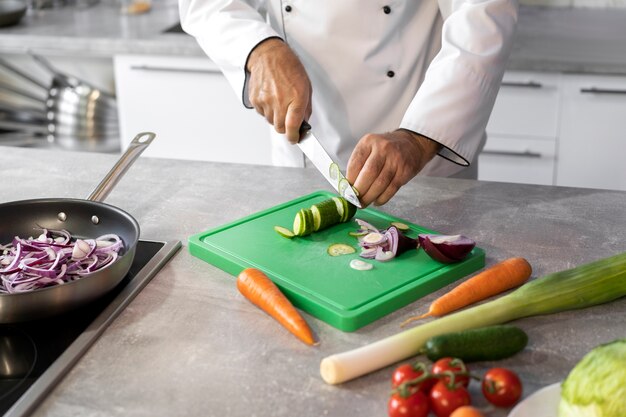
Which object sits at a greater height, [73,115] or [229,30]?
[229,30]

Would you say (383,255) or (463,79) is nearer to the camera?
(383,255)

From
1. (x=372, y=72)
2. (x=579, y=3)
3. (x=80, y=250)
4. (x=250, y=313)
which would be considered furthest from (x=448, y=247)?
(x=579, y=3)

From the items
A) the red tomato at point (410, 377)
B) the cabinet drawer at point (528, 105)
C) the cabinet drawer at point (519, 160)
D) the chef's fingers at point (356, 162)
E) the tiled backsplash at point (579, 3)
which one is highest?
the chef's fingers at point (356, 162)

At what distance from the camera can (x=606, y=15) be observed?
2.78 metres

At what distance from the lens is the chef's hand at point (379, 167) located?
1318 mm

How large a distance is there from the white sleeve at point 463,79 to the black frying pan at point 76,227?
0.51 metres

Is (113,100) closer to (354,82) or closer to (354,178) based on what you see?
(354,82)

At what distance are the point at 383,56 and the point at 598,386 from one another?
1.05 metres

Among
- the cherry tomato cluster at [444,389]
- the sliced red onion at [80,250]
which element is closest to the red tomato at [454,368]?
the cherry tomato cluster at [444,389]

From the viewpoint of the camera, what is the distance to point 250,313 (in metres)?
1.10

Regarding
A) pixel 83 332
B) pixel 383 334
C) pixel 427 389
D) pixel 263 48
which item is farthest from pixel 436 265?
pixel 263 48

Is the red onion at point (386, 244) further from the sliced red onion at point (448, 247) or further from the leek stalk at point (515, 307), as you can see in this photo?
the leek stalk at point (515, 307)

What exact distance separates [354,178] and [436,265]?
0.23m

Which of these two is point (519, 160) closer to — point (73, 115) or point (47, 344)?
point (73, 115)
